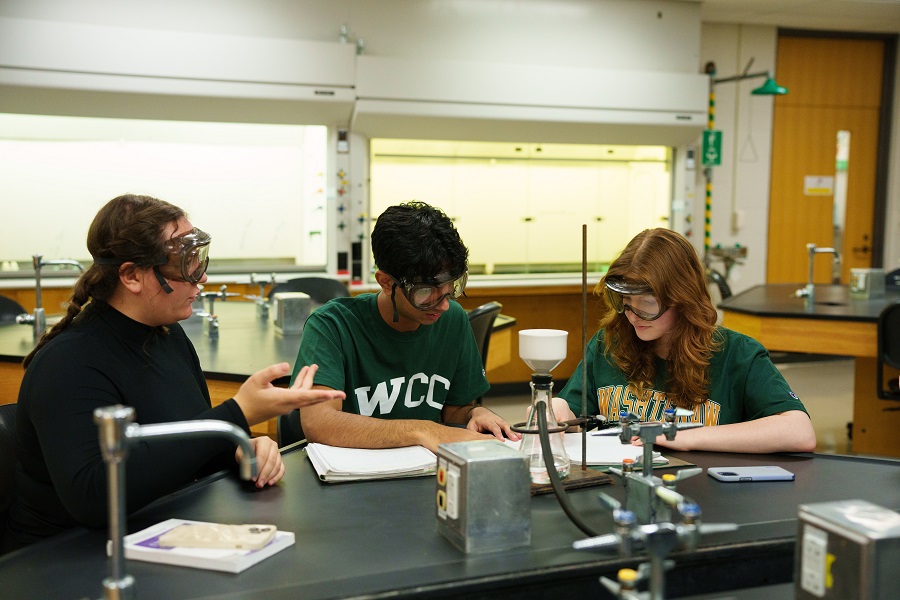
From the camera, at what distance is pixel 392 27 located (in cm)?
544

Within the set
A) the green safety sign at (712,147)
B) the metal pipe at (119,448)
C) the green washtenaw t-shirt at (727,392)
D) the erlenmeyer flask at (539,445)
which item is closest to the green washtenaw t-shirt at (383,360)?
the green washtenaw t-shirt at (727,392)

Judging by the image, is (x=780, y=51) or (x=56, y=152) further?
(x=780, y=51)

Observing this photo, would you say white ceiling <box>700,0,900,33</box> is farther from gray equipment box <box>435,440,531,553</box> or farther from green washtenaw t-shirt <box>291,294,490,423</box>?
gray equipment box <box>435,440,531,553</box>

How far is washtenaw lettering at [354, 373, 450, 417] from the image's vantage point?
1.98 metres

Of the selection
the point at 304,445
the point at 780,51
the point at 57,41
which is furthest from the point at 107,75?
the point at 780,51

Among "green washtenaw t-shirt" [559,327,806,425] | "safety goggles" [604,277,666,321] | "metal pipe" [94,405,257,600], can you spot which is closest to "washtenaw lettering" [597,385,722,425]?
"green washtenaw t-shirt" [559,327,806,425]

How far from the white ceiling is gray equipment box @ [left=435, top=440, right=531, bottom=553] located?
570 cm

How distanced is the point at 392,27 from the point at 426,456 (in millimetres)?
4357

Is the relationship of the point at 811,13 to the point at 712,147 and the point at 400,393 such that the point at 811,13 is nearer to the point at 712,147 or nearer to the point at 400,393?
the point at 712,147

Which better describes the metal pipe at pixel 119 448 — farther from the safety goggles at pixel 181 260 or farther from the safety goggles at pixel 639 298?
the safety goggles at pixel 639 298

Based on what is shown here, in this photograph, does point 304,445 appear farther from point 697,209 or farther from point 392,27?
point 697,209

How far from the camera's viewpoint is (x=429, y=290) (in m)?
1.84

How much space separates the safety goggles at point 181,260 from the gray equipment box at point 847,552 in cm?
119

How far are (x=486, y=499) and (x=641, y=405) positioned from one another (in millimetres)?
867
